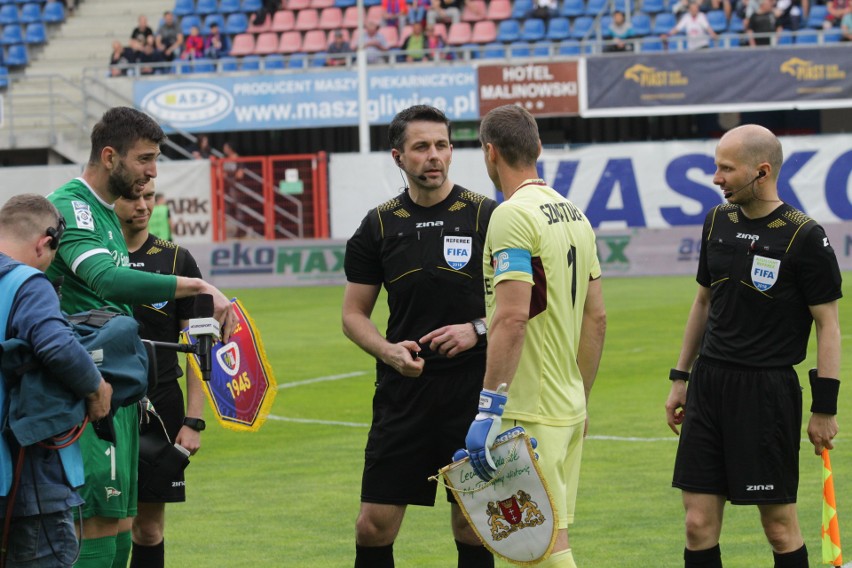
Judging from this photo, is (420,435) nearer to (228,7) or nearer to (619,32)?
(619,32)

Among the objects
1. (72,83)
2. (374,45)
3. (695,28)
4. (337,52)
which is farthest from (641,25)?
(72,83)

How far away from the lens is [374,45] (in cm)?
3366

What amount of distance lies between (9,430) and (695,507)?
2.95 meters

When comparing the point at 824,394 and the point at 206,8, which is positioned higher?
the point at 206,8

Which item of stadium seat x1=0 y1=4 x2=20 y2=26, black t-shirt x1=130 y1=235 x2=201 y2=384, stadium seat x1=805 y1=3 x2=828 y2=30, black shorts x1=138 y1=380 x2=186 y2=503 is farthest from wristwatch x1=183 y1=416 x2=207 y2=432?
stadium seat x1=0 y1=4 x2=20 y2=26

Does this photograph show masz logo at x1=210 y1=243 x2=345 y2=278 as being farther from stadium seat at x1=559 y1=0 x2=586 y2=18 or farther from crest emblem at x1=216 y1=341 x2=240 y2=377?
crest emblem at x1=216 y1=341 x2=240 y2=377

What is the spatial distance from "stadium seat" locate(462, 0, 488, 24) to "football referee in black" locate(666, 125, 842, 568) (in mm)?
29212

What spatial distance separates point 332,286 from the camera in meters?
27.0

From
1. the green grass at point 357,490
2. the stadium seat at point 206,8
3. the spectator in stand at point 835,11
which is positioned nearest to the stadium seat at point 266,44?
the stadium seat at point 206,8

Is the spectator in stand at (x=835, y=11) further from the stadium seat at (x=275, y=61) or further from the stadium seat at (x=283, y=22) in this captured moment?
the stadium seat at (x=283, y=22)

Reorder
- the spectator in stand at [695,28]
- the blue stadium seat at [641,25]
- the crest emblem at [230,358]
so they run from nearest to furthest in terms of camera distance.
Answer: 1. the crest emblem at [230,358]
2. the spectator in stand at [695,28]
3. the blue stadium seat at [641,25]

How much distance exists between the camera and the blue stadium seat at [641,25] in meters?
32.8

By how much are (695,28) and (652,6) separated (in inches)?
89.9

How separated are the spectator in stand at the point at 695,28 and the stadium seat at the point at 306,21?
959 cm
